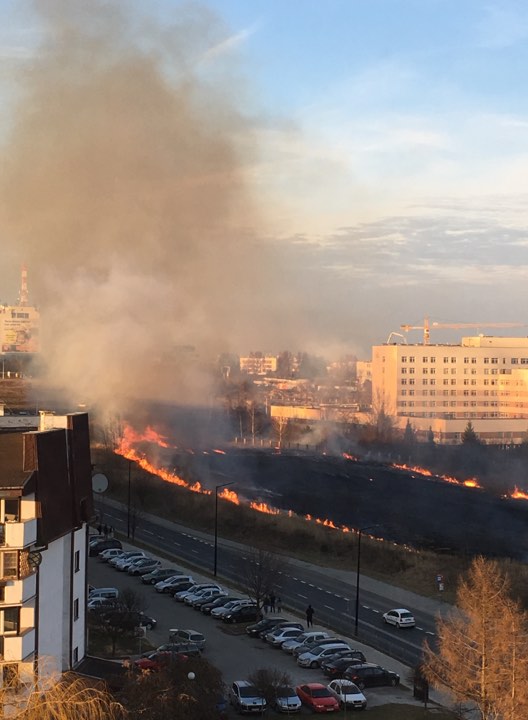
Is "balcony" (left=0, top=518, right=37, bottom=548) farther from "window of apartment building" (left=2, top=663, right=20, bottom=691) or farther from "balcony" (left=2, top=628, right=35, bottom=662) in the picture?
"window of apartment building" (left=2, top=663, right=20, bottom=691)

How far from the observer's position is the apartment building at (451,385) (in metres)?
76.5

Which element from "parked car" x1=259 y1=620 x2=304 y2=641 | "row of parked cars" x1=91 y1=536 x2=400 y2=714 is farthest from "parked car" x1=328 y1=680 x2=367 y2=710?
"parked car" x1=259 y1=620 x2=304 y2=641

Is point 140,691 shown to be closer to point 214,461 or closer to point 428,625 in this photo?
point 428,625

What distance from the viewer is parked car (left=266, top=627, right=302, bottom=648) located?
20.7m

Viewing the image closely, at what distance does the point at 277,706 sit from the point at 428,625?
792 centimetres

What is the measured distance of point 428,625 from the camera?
76.0 ft

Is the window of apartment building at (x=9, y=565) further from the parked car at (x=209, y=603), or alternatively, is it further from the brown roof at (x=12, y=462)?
the parked car at (x=209, y=603)

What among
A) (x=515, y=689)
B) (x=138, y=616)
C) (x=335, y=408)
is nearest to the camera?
(x=515, y=689)

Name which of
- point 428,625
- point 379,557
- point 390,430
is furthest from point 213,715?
point 390,430

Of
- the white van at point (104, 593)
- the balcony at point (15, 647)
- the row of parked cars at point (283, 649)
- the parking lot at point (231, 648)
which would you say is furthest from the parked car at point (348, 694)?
the white van at point (104, 593)

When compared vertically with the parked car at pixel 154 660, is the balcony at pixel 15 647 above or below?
above

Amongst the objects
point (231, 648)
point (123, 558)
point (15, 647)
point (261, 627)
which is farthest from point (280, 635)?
point (123, 558)

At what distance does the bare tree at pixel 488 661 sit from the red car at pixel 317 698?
2097mm

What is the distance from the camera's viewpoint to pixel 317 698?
16562 mm
